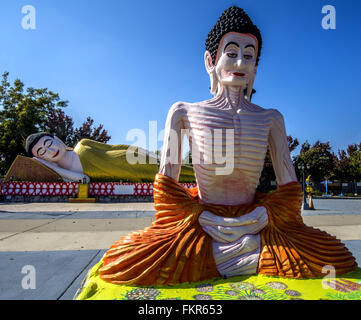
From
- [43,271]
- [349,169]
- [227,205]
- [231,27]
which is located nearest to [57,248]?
[43,271]

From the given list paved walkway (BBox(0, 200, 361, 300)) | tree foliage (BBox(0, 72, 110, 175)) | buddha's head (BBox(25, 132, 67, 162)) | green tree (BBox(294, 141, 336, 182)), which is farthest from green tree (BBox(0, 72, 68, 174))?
green tree (BBox(294, 141, 336, 182))

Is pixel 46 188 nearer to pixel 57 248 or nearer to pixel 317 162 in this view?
pixel 57 248

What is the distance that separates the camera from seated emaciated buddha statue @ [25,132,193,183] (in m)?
12.5

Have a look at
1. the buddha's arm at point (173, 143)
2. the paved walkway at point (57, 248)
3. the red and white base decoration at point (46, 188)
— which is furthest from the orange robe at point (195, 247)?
the red and white base decoration at point (46, 188)

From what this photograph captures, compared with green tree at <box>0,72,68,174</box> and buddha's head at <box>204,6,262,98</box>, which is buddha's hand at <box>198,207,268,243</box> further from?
green tree at <box>0,72,68,174</box>

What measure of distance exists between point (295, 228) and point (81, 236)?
366 cm

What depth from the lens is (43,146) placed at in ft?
40.8

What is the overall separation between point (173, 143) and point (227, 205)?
32.3 inches

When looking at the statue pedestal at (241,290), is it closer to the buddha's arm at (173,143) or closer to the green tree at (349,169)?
the buddha's arm at (173,143)

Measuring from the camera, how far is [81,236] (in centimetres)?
454
